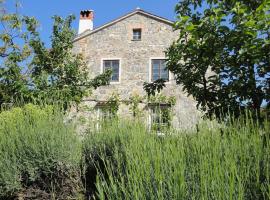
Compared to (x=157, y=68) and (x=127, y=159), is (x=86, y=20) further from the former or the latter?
(x=127, y=159)

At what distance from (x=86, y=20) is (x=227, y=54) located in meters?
18.5

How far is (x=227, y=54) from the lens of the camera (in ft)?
12.2

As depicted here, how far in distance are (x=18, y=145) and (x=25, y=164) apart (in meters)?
0.26

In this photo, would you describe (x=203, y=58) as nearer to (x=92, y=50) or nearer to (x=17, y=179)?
(x=17, y=179)

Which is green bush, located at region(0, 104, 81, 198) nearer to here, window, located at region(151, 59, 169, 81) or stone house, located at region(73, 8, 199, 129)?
stone house, located at region(73, 8, 199, 129)

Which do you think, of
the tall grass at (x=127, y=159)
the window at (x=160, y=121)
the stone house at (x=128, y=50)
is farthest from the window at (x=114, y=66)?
the window at (x=160, y=121)

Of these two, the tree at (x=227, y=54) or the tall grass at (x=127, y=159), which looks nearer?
the tall grass at (x=127, y=159)

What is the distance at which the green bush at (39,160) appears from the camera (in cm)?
392

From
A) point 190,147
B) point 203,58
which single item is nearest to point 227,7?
point 203,58

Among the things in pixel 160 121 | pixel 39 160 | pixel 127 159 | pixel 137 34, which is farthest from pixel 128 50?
pixel 127 159

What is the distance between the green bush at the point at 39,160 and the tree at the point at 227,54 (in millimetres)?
1538

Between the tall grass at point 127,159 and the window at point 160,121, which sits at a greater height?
the window at point 160,121

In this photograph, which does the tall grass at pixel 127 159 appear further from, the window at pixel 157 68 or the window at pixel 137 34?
the window at pixel 137 34

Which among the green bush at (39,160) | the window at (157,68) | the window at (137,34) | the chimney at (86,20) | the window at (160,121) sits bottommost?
the green bush at (39,160)
